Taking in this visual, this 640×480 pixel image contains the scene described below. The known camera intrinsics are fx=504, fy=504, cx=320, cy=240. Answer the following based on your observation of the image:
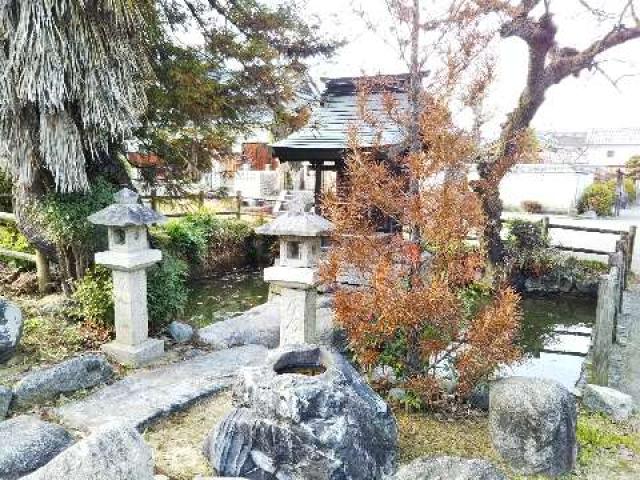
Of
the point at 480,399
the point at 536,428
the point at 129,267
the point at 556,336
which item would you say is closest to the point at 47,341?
the point at 129,267

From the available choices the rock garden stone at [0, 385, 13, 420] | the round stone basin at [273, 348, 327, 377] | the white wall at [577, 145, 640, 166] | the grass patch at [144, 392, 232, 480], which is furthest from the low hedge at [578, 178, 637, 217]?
the rock garden stone at [0, 385, 13, 420]

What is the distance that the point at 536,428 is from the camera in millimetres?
3467

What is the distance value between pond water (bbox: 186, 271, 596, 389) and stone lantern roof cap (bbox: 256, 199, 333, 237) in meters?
4.04

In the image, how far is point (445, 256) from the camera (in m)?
3.99

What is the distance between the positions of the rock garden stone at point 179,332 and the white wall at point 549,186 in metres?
18.8

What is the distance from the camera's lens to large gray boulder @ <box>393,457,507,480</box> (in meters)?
2.86

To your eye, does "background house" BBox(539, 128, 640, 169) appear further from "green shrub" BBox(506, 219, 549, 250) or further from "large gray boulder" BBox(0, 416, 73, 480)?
"large gray boulder" BBox(0, 416, 73, 480)

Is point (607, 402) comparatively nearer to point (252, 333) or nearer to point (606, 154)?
point (252, 333)

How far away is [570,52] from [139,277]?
32.0 feet

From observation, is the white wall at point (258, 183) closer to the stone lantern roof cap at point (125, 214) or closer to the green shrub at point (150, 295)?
the green shrub at point (150, 295)

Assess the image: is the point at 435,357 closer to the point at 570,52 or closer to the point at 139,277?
the point at 139,277

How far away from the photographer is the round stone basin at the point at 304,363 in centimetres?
365

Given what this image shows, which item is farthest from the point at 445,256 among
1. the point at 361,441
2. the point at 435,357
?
the point at 361,441

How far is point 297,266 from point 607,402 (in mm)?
3081
